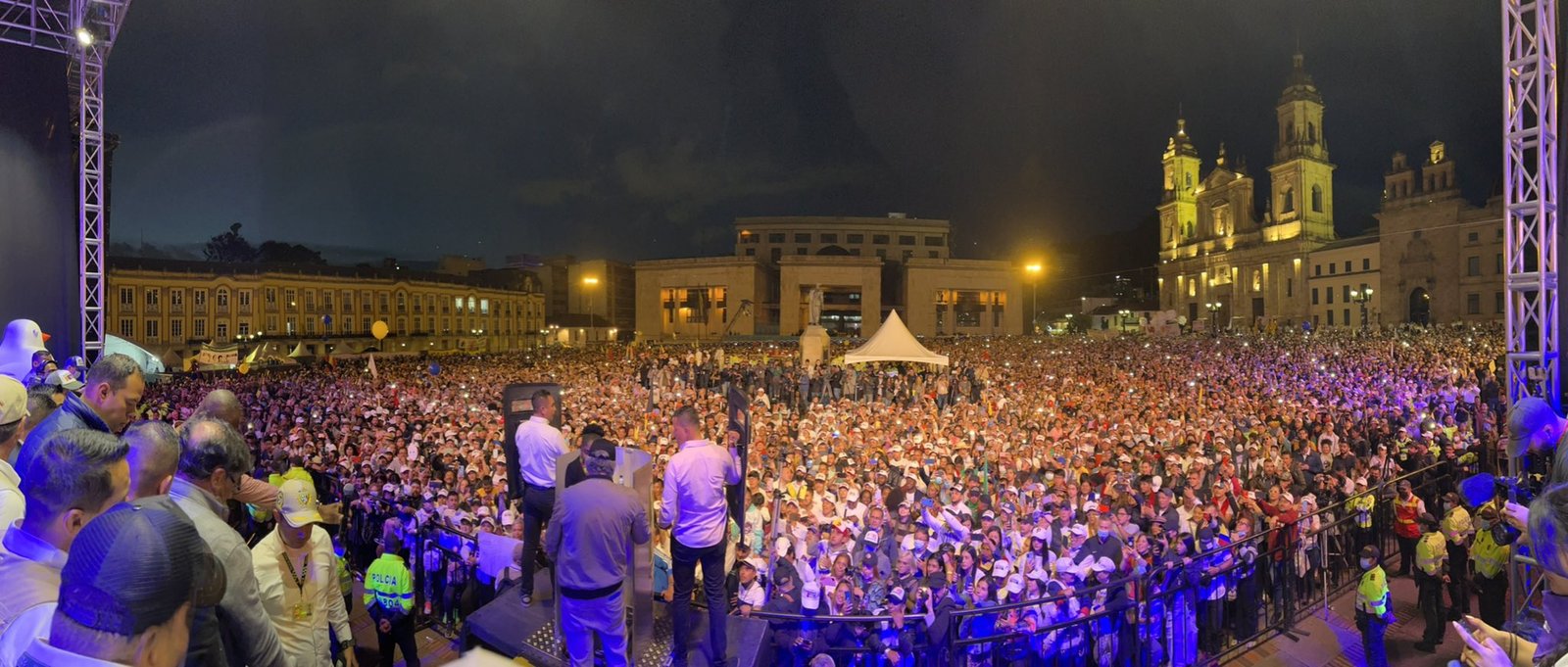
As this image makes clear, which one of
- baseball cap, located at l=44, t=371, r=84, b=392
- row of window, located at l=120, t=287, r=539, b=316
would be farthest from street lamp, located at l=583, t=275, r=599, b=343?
baseball cap, located at l=44, t=371, r=84, b=392

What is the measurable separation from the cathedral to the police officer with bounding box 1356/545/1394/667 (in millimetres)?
73834

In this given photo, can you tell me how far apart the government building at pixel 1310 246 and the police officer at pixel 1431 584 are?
66.2m

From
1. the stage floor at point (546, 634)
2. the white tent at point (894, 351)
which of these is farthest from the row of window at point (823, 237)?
the stage floor at point (546, 634)

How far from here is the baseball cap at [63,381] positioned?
5.24 m

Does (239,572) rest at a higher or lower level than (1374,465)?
higher

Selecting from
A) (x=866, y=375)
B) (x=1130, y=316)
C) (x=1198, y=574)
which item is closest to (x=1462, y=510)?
(x=1198, y=574)

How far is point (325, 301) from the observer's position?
219 feet

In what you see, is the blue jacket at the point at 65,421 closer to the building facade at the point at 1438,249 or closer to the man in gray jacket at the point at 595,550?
the man in gray jacket at the point at 595,550

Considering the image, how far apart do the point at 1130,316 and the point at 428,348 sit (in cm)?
6986

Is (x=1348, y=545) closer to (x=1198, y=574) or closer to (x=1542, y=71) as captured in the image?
(x=1198, y=574)

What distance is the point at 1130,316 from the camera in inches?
3078

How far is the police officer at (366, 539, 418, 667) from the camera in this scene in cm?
530

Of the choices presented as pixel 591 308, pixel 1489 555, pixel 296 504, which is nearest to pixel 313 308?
pixel 591 308

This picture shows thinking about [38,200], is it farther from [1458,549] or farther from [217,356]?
[1458,549]
